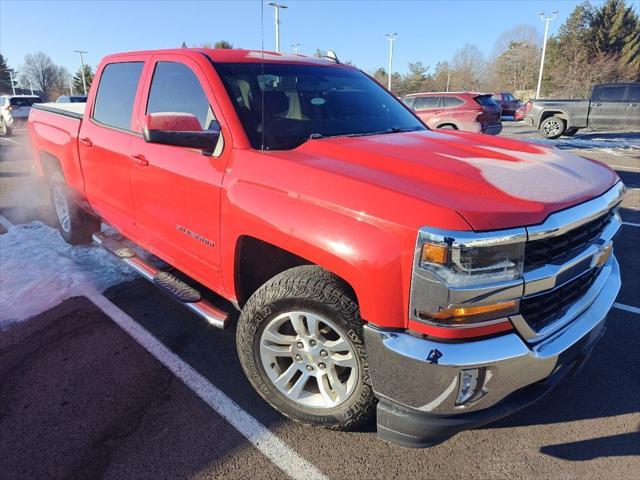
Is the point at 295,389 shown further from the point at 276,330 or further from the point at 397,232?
the point at 397,232

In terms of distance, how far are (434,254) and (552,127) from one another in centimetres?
1841

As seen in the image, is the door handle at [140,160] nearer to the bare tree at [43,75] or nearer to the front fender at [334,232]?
the front fender at [334,232]

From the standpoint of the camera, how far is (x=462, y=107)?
14.0 m

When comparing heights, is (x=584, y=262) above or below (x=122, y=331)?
above

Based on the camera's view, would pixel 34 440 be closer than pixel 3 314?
Yes

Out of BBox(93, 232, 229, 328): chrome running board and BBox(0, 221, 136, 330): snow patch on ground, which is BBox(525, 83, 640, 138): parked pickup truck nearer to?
BBox(0, 221, 136, 330): snow patch on ground

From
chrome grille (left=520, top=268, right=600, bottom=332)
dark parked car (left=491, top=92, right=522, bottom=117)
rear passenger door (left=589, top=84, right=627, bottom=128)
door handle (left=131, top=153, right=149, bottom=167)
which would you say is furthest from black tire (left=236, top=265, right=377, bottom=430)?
dark parked car (left=491, top=92, right=522, bottom=117)

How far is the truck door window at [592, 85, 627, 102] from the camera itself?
55.1 feet

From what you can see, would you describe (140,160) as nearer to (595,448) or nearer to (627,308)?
(595,448)

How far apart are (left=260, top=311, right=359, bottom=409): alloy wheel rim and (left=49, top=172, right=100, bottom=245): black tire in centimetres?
345

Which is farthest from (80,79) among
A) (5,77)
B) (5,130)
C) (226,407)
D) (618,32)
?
(226,407)

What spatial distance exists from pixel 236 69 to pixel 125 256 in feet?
5.95

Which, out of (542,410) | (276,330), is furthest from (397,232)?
(542,410)

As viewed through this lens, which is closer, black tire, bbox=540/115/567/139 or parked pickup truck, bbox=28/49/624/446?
parked pickup truck, bbox=28/49/624/446
